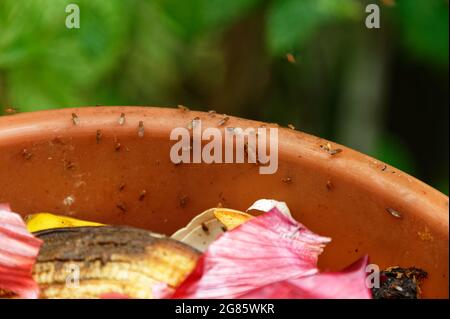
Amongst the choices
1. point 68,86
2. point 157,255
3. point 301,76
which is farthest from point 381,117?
point 157,255

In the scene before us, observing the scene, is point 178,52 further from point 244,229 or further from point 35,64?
point 244,229

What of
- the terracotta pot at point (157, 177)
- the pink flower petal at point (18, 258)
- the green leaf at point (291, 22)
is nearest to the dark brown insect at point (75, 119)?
the terracotta pot at point (157, 177)

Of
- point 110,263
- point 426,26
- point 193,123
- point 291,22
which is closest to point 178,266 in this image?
point 110,263

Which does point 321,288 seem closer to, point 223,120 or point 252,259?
point 252,259

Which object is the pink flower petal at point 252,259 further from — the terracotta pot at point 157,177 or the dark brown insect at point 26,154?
the dark brown insect at point 26,154

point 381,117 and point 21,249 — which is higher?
point 381,117

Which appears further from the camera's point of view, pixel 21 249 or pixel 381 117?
pixel 381 117

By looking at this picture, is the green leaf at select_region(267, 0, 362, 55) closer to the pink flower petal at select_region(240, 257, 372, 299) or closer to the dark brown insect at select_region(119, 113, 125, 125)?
the dark brown insect at select_region(119, 113, 125, 125)
